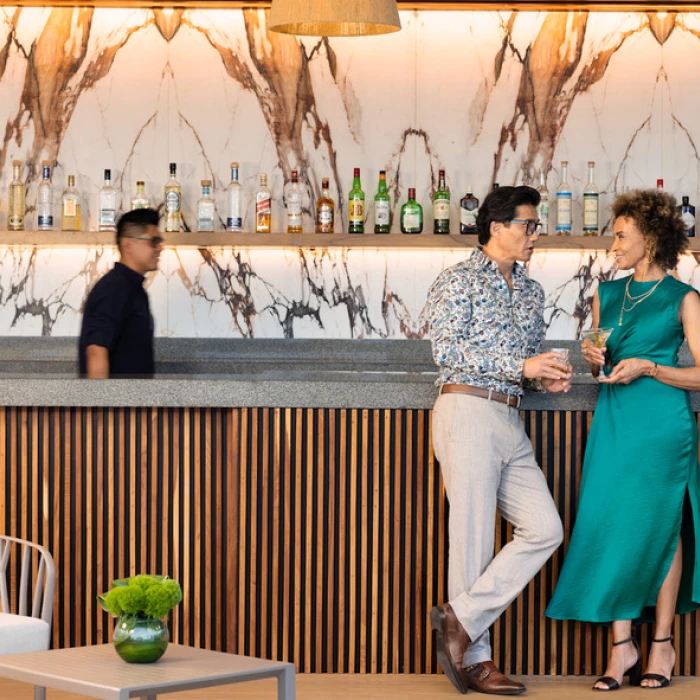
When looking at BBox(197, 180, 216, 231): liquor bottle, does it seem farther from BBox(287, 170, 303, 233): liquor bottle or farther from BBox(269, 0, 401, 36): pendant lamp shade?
BBox(269, 0, 401, 36): pendant lamp shade

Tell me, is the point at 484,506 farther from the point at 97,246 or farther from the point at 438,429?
the point at 97,246

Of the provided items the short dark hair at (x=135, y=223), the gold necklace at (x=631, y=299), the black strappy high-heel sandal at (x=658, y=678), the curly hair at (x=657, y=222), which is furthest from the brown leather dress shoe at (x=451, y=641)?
the short dark hair at (x=135, y=223)

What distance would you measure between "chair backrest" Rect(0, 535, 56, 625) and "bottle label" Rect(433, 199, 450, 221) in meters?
2.37

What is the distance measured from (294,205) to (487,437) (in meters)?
2.26

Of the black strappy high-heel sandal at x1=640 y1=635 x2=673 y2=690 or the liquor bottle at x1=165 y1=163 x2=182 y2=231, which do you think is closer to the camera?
the black strappy high-heel sandal at x1=640 y1=635 x2=673 y2=690

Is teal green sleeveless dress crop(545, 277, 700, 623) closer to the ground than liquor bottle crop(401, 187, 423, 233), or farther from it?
closer to the ground

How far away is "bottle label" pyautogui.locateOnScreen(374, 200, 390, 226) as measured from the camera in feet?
17.2

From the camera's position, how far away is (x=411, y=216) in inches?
205

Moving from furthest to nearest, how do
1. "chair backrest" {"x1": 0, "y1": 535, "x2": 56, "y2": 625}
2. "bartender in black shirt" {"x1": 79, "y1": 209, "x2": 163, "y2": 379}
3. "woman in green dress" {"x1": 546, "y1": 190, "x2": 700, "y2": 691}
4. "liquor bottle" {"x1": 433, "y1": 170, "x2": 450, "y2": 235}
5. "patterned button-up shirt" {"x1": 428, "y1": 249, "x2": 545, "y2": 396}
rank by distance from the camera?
"liquor bottle" {"x1": 433, "y1": 170, "x2": 450, "y2": 235} → "bartender in black shirt" {"x1": 79, "y1": 209, "x2": 163, "y2": 379} → "woman in green dress" {"x1": 546, "y1": 190, "x2": 700, "y2": 691} → "patterned button-up shirt" {"x1": 428, "y1": 249, "x2": 545, "y2": 396} → "chair backrest" {"x1": 0, "y1": 535, "x2": 56, "y2": 625}

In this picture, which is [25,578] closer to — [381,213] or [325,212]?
[325,212]

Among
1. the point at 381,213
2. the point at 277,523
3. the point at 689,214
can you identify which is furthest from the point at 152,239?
the point at 689,214

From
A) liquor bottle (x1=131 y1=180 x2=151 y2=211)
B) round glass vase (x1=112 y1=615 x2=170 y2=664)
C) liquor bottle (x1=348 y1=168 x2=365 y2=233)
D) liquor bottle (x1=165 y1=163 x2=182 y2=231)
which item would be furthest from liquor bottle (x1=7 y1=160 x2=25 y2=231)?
round glass vase (x1=112 y1=615 x2=170 y2=664)

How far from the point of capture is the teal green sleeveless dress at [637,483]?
3391 mm

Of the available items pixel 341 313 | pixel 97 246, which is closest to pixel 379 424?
pixel 341 313
